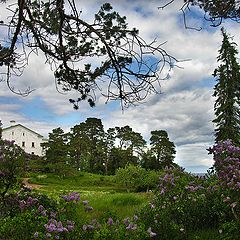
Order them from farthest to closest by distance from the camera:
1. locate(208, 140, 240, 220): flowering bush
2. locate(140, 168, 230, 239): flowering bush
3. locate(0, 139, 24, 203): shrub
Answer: locate(140, 168, 230, 239): flowering bush, locate(0, 139, 24, 203): shrub, locate(208, 140, 240, 220): flowering bush

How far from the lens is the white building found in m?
62.8

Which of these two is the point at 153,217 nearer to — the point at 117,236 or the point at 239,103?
the point at 117,236

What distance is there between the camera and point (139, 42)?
6730 mm

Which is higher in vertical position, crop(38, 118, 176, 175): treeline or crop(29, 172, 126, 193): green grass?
crop(38, 118, 176, 175): treeline

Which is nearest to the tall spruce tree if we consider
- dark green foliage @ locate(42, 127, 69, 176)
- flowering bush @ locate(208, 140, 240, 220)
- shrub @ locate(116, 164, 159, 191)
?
shrub @ locate(116, 164, 159, 191)

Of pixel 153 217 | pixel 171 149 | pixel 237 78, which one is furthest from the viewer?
pixel 171 149

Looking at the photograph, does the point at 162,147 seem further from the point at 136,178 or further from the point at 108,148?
the point at 136,178

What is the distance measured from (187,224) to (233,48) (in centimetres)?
2629

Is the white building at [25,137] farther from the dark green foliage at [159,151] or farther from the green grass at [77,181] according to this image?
the green grass at [77,181]

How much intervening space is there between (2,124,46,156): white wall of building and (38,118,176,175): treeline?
36.1ft

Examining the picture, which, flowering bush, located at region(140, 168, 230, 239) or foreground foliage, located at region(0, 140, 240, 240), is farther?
flowering bush, located at region(140, 168, 230, 239)

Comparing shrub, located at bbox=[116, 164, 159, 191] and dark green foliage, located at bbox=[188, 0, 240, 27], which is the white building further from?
dark green foliage, located at bbox=[188, 0, 240, 27]

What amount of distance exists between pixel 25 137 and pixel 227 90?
40413 millimetres

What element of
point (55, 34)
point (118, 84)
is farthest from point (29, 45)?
point (118, 84)
